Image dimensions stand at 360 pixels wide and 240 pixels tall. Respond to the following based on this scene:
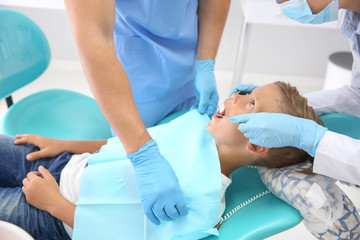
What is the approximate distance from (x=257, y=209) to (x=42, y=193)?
0.72 m

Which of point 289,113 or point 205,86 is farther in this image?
point 205,86

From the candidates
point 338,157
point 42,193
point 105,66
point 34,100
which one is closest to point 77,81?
point 34,100

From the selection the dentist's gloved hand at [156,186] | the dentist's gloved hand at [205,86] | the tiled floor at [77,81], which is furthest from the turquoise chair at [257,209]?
the tiled floor at [77,81]

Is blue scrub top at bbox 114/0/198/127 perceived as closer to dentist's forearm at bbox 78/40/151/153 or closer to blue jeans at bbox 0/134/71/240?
dentist's forearm at bbox 78/40/151/153

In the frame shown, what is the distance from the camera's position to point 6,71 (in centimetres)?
156

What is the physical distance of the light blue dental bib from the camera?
105cm

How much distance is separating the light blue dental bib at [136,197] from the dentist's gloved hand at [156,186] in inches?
1.9

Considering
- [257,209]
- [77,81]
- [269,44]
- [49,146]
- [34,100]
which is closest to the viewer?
[257,209]

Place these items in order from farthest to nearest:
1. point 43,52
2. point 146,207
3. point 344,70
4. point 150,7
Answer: point 344,70 < point 43,52 < point 150,7 < point 146,207

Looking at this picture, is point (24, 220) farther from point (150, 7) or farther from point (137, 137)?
point (150, 7)

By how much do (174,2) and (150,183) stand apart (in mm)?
678

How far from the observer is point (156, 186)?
1.01m

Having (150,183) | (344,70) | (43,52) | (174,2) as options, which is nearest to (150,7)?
(174,2)

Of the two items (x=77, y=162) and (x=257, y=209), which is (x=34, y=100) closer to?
→ (x=77, y=162)
